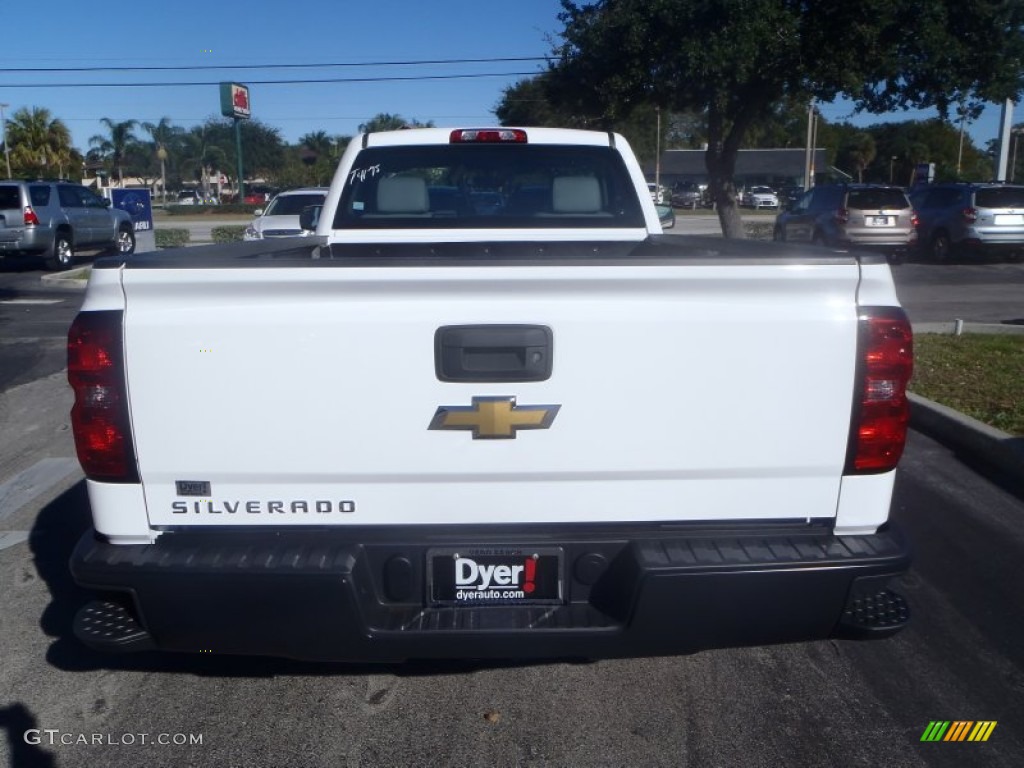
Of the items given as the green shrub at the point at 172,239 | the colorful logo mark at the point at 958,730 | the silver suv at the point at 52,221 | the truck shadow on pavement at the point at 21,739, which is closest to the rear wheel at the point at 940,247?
the silver suv at the point at 52,221

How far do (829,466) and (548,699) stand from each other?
1438mm

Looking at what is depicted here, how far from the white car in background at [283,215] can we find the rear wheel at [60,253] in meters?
4.12

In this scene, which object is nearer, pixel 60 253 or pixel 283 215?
pixel 283 215

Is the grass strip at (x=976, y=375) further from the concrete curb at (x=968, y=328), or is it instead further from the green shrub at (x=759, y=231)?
the green shrub at (x=759, y=231)

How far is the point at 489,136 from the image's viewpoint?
551cm

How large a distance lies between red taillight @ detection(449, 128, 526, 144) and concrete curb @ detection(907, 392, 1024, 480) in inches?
147

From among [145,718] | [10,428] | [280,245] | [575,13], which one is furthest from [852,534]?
[575,13]

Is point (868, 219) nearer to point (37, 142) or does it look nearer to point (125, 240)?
point (125, 240)

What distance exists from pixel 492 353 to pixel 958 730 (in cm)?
219

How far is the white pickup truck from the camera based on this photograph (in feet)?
9.43

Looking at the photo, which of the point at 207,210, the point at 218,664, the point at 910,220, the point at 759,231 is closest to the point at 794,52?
the point at 910,220

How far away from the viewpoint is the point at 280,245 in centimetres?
461

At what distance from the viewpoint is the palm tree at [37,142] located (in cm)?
6216

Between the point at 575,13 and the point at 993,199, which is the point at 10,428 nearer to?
the point at 575,13
